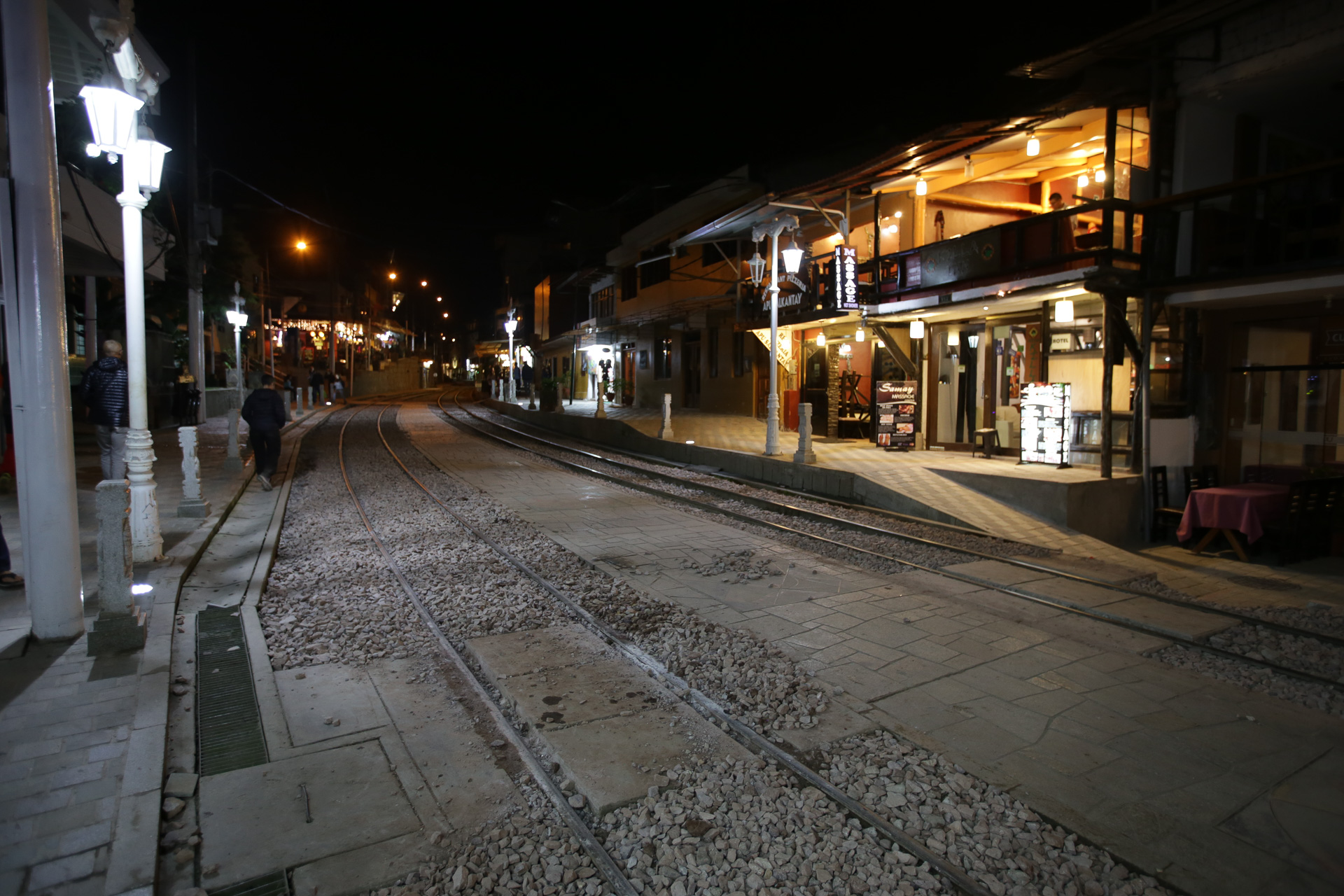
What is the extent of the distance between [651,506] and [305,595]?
5545mm

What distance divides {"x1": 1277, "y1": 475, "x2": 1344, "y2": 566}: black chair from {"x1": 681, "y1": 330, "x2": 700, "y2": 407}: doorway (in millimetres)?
18730

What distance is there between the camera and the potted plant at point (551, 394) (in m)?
27.9

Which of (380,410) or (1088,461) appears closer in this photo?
(1088,461)

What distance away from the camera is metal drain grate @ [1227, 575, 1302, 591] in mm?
7301

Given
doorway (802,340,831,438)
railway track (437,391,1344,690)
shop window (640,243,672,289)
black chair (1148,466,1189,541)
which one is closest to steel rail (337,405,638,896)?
railway track (437,391,1344,690)

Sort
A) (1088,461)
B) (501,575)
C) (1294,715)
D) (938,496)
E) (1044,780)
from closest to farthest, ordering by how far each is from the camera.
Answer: (1044,780) → (1294,715) → (501,575) → (938,496) → (1088,461)

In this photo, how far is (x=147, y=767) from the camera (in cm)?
337

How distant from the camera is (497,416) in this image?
1271 inches

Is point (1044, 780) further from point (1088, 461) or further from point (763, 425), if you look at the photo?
point (763, 425)

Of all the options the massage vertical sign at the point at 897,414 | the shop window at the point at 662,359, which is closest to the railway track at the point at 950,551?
the massage vertical sign at the point at 897,414

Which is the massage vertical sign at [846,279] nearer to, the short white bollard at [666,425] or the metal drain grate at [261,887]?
the short white bollard at [666,425]

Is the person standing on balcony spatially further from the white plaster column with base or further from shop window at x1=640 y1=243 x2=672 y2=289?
shop window at x1=640 y1=243 x2=672 y2=289

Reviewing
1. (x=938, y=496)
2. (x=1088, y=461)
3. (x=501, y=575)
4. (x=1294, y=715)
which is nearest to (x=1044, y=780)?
(x=1294, y=715)

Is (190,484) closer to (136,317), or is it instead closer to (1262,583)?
(136,317)
